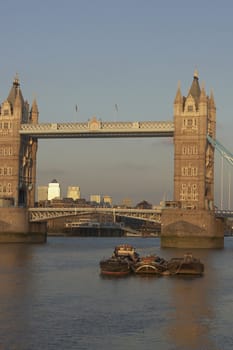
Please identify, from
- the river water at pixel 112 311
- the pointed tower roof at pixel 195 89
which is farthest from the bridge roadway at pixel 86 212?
the river water at pixel 112 311

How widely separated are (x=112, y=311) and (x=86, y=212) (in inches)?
2976

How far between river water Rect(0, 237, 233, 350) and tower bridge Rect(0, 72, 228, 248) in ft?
126

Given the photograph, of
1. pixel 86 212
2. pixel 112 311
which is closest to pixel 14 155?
pixel 86 212

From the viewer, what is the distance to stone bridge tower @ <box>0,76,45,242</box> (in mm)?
118525

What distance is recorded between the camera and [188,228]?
108 meters

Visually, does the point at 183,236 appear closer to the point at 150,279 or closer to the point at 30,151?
the point at 30,151

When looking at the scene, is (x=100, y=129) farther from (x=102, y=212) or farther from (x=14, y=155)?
(x=14, y=155)

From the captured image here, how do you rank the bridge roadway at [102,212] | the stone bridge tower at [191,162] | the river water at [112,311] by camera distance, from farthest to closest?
the bridge roadway at [102,212] → the stone bridge tower at [191,162] → the river water at [112,311]

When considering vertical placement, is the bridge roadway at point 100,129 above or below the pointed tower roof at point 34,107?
below

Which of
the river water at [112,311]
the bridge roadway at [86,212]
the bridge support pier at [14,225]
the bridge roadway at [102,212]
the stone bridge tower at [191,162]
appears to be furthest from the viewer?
the bridge support pier at [14,225]

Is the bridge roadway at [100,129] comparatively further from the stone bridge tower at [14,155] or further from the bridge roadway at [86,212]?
the bridge roadway at [86,212]

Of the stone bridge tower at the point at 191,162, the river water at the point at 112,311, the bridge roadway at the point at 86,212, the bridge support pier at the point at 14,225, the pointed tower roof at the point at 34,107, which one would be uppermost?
the pointed tower roof at the point at 34,107

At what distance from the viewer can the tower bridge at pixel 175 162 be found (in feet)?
357

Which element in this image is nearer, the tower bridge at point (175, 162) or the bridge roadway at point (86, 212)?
the tower bridge at point (175, 162)
